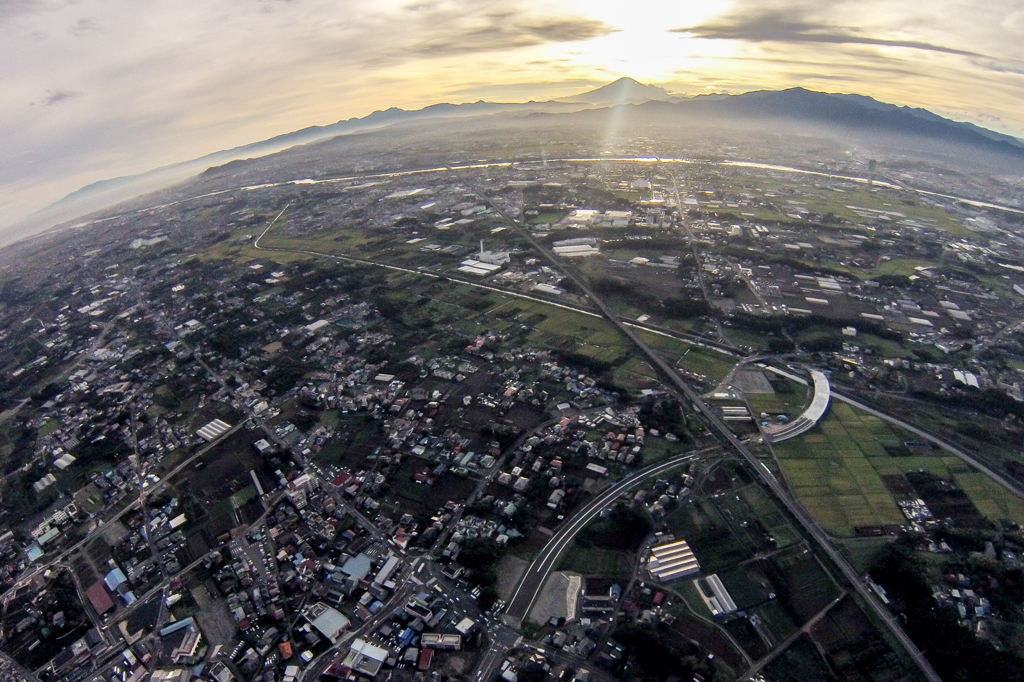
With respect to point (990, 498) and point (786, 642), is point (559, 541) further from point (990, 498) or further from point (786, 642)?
point (990, 498)

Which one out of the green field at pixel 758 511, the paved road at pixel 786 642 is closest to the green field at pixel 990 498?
the green field at pixel 758 511

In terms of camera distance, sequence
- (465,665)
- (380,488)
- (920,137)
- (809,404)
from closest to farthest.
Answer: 1. (465,665)
2. (380,488)
3. (809,404)
4. (920,137)

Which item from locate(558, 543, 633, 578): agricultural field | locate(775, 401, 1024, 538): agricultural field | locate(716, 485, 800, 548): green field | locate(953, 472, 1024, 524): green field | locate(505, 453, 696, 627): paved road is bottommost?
locate(953, 472, 1024, 524): green field

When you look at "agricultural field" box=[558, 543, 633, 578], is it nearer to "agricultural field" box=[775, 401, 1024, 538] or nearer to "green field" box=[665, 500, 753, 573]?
"green field" box=[665, 500, 753, 573]

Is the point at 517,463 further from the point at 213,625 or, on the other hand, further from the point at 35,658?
the point at 35,658

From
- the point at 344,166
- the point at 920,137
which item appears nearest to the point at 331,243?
the point at 344,166

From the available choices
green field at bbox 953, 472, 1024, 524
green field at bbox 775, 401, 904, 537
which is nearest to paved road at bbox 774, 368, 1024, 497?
green field at bbox 953, 472, 1024, 524

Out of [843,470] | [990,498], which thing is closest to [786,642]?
[843,470]

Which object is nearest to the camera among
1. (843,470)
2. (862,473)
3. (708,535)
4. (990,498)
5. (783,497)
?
(708,535)
